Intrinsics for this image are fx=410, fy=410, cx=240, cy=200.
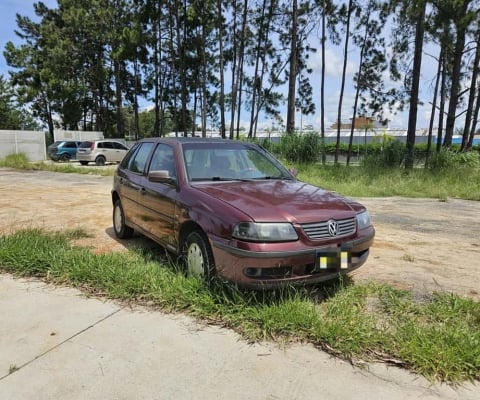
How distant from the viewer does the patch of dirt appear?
447 centimetres

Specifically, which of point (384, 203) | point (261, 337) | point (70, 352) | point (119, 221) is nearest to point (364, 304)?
point (261, 337)

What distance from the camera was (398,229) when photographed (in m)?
6.93

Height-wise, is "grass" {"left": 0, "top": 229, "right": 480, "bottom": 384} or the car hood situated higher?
the car hood

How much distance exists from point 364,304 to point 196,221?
1.68 m

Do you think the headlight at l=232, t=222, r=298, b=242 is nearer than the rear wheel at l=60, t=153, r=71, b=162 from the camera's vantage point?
Yes

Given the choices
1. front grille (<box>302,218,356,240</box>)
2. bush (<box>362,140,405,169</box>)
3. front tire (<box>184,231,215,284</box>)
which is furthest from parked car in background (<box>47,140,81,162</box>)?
front grille (<box>302,218,356,240</box>)

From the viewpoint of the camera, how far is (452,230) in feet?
22.8

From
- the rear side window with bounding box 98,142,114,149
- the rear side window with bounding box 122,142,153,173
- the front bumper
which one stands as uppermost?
the rear side window with bounding box 122,142,153,173

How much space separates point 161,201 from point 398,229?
4.33 m

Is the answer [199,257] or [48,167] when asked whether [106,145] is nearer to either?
[48,167]

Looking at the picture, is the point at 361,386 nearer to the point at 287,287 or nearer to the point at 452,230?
the point at 287,287

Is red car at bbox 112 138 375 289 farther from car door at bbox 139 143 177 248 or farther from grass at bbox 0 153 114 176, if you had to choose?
grass at bbox 0 153 114 176

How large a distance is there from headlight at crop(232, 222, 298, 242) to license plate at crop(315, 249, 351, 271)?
28 cm

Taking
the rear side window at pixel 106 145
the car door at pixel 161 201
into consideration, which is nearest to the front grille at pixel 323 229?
the car door at pixel 161 201
